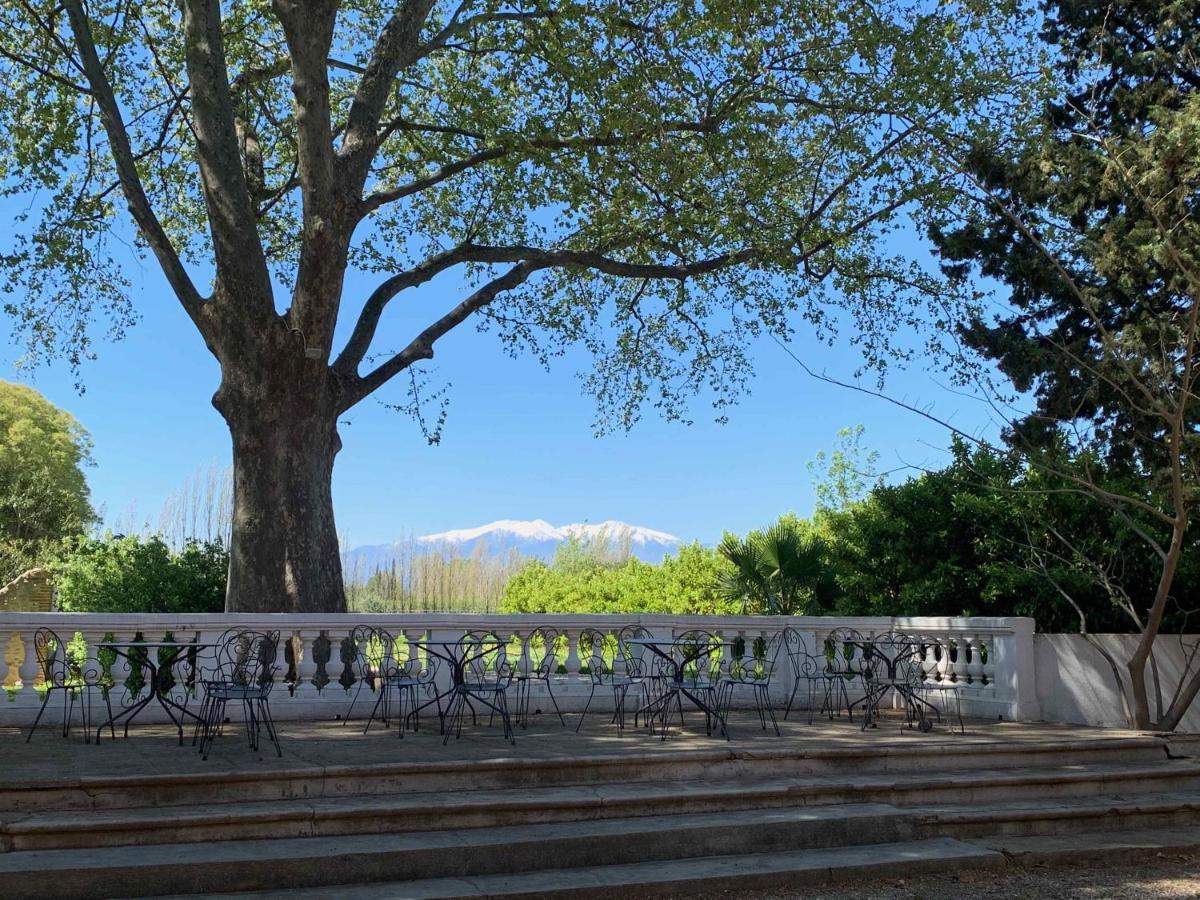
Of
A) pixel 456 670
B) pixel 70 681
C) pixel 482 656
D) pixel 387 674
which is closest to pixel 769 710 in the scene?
Result: pixel 482 656

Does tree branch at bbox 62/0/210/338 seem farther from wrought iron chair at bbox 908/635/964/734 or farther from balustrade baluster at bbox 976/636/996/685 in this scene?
balustrade baluster at bbox 976/636/996/685

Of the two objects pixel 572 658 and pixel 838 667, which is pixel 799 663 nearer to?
pixel 838 667

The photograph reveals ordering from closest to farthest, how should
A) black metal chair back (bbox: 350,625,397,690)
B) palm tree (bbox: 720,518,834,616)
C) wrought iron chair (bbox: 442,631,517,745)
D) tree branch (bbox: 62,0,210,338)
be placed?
1. wrought iron chair (bbox: 442,631,517,745)
2. black metal chair back (bbox: 350,625,397,690)
3. tree branch (bbox: 62,0,210,338)
4. palm tree (bbox: 720,518,834,616)

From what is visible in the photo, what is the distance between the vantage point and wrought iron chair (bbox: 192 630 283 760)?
7781 mm

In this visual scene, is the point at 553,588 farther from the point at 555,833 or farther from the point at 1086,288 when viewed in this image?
the point at 555,833

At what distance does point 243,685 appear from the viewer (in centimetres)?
777

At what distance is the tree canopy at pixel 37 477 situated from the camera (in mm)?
38875

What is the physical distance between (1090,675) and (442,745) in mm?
6868

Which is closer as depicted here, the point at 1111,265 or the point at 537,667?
the point at 537,667

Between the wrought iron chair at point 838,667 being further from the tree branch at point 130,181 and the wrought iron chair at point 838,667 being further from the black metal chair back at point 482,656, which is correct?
the tree branch at point 130,181

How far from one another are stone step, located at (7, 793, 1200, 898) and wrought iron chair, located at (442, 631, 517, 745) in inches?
79.9

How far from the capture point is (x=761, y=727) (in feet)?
32.2

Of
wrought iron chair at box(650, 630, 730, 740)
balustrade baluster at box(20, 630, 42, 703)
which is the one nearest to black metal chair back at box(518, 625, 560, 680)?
wrought iron chair at box(650, 630, 730, 740)

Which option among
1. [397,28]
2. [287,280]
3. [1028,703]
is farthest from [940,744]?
[287,280]
